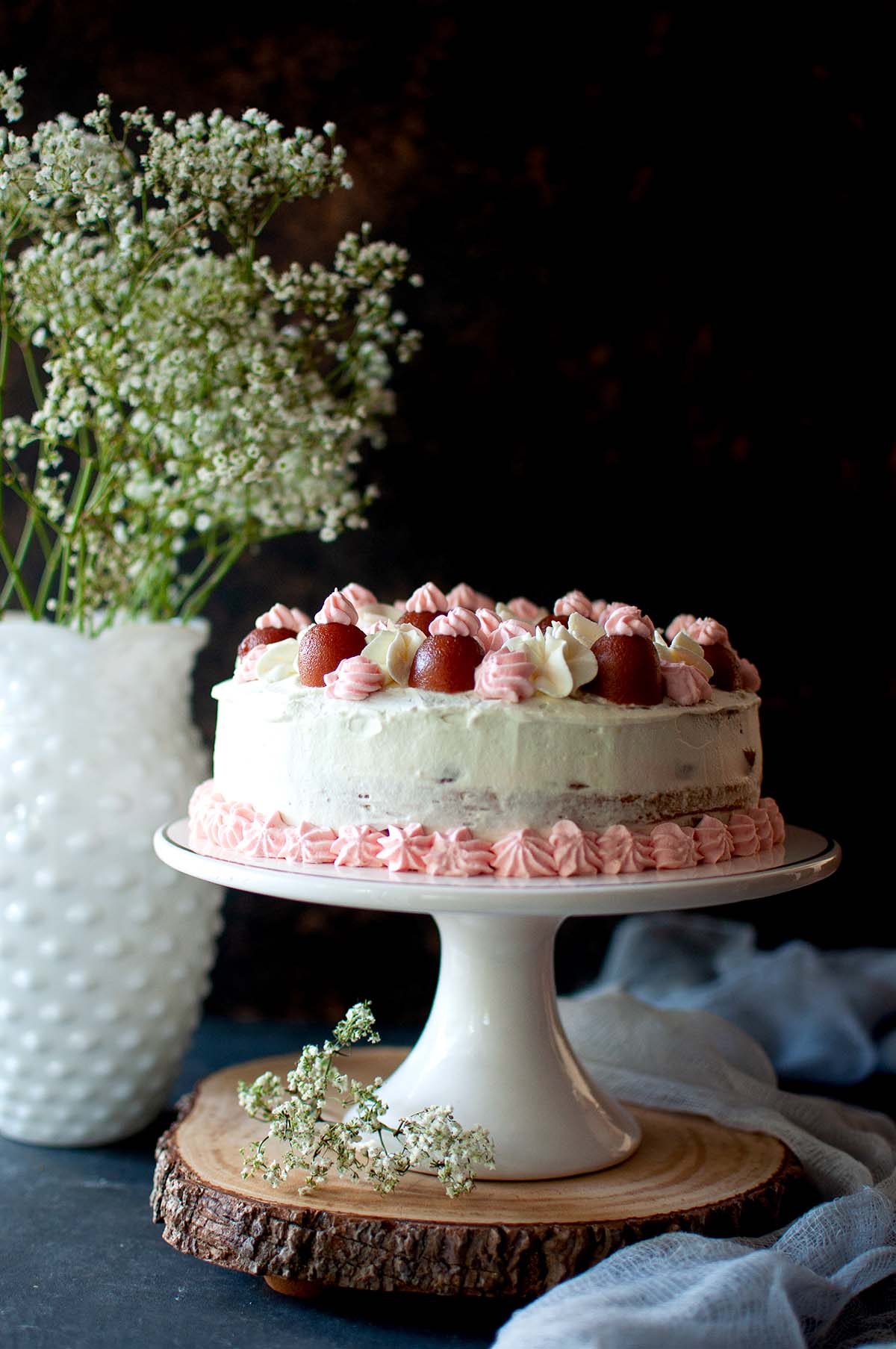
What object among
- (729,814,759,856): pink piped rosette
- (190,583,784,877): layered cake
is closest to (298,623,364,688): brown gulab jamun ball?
(190,583,784,877): layered cake

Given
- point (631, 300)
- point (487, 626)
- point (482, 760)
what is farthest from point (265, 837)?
point (631, 300)

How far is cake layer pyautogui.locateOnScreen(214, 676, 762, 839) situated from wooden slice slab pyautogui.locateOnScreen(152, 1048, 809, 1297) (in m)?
0.51

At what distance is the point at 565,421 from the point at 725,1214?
175cm

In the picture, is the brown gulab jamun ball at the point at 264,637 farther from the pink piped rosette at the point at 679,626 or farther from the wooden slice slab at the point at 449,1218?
the wooden slice slab at the point at 449,1218

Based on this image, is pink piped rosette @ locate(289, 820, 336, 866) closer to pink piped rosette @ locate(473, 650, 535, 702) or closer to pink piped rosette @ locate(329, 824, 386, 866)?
pink piped rosette @ locate(329, 824, 386, 866)

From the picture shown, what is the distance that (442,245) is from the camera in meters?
3.03

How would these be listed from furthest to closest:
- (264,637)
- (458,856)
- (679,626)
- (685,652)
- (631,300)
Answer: (631,300)
(679,626)
(264,637)
(685,652)
(458,856)

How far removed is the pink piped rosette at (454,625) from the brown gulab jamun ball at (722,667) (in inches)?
15.5

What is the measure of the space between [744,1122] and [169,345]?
1608 mm

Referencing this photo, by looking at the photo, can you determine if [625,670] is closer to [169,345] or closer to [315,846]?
[315,846]

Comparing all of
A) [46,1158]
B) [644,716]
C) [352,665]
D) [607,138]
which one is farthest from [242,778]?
[607,138]

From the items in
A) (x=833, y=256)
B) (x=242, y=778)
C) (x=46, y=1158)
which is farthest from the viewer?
(x=833, y=256)

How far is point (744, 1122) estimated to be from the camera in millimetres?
2203

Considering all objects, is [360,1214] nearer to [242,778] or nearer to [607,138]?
[242,778]
